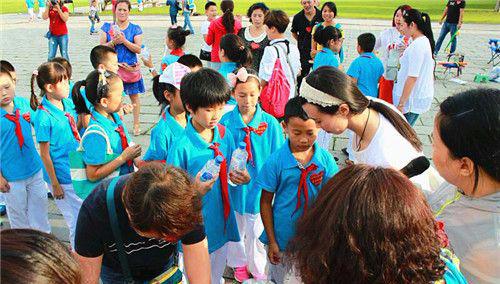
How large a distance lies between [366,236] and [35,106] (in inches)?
122

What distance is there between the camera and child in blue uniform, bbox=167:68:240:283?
2.45 metres

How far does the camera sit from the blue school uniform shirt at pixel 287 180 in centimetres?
232

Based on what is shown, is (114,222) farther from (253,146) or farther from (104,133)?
(253,146)

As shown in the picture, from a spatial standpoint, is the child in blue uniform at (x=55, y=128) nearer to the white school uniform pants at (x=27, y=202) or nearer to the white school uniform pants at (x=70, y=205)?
the white school uniform pants at (x=70, y=205)

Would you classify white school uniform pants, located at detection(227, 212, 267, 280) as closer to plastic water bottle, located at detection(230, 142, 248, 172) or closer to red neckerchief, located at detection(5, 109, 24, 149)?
plastic water bottle, located at detection(230, 142, 248, 172)

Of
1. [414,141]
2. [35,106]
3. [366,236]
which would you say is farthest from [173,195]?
[35,106]

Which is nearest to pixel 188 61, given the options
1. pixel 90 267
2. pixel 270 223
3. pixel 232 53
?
pixel 232 53

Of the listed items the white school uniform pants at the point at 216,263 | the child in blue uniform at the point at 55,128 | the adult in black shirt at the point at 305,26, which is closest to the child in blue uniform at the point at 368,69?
the adult in black shirt at the point at 305,26

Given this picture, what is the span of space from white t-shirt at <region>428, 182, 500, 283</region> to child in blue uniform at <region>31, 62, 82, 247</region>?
2.69 metres

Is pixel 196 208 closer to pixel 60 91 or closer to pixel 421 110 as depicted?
pixel 60 91

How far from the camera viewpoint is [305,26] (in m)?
6.96

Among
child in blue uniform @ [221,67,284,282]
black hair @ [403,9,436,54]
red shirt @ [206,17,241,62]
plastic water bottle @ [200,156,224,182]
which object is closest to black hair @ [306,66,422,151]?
plastic water bottle @ [200,156,224,182]

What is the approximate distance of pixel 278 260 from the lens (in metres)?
Result: 2.42

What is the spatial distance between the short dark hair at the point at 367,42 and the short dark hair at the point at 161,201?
3.91m
